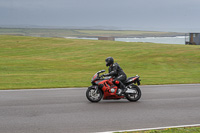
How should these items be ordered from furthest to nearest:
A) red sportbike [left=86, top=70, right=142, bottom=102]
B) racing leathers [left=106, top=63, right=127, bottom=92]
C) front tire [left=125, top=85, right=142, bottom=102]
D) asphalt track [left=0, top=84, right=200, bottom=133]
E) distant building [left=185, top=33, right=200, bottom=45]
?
distant building [left=185, top=33, right=200, bottom=45] < front tire [left=125, top=85, right=142, bottom=102] < racing leathers [left=106, top=63, right=127, bottom=92] < red sportbike [left=86, top=70, right=142, bottom=102] < asphalt track [left=0, top=84, right=200, bottom=133]

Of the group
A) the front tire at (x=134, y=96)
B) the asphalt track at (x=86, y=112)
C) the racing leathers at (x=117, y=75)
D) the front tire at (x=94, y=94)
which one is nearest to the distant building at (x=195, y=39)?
the asphalt track at (x=86, y=112)

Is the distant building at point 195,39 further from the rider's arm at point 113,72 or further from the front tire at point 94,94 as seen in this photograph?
the front tire at point 94,94

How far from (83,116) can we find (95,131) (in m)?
1.69

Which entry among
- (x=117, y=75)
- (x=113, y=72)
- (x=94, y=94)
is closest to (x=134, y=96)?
(x=117, y=75)

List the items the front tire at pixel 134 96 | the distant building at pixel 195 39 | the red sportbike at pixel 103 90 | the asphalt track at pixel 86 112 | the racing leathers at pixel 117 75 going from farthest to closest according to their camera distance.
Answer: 1. the distant building at pixel 195 39
2. the front tire at pixel 134 96
3. the racing leathers at pixel 117 75
4. the red sportbike at pixel 103 90
5. the asphalt track at pixel 86 112

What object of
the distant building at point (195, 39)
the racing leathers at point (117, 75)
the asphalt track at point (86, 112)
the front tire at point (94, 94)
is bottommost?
the asphalt track at point (86, 112)

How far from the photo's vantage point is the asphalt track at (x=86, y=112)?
8336 millimetres

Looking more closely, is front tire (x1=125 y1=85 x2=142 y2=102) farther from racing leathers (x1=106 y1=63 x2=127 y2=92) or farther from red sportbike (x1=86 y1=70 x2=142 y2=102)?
racing leathers (x1=106 y1=63 x2=127 y2=92)

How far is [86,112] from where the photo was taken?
10133 mm

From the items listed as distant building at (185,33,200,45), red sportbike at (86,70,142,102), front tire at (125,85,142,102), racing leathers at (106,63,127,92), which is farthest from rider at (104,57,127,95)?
distant building at (185,33,200,45)

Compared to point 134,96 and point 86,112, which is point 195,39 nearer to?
point 134,96

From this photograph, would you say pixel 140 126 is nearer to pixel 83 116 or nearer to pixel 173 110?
pixel 83 116

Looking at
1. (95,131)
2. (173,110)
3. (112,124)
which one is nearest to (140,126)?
(112,124)

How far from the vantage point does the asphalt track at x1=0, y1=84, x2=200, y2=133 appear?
8336 mm
